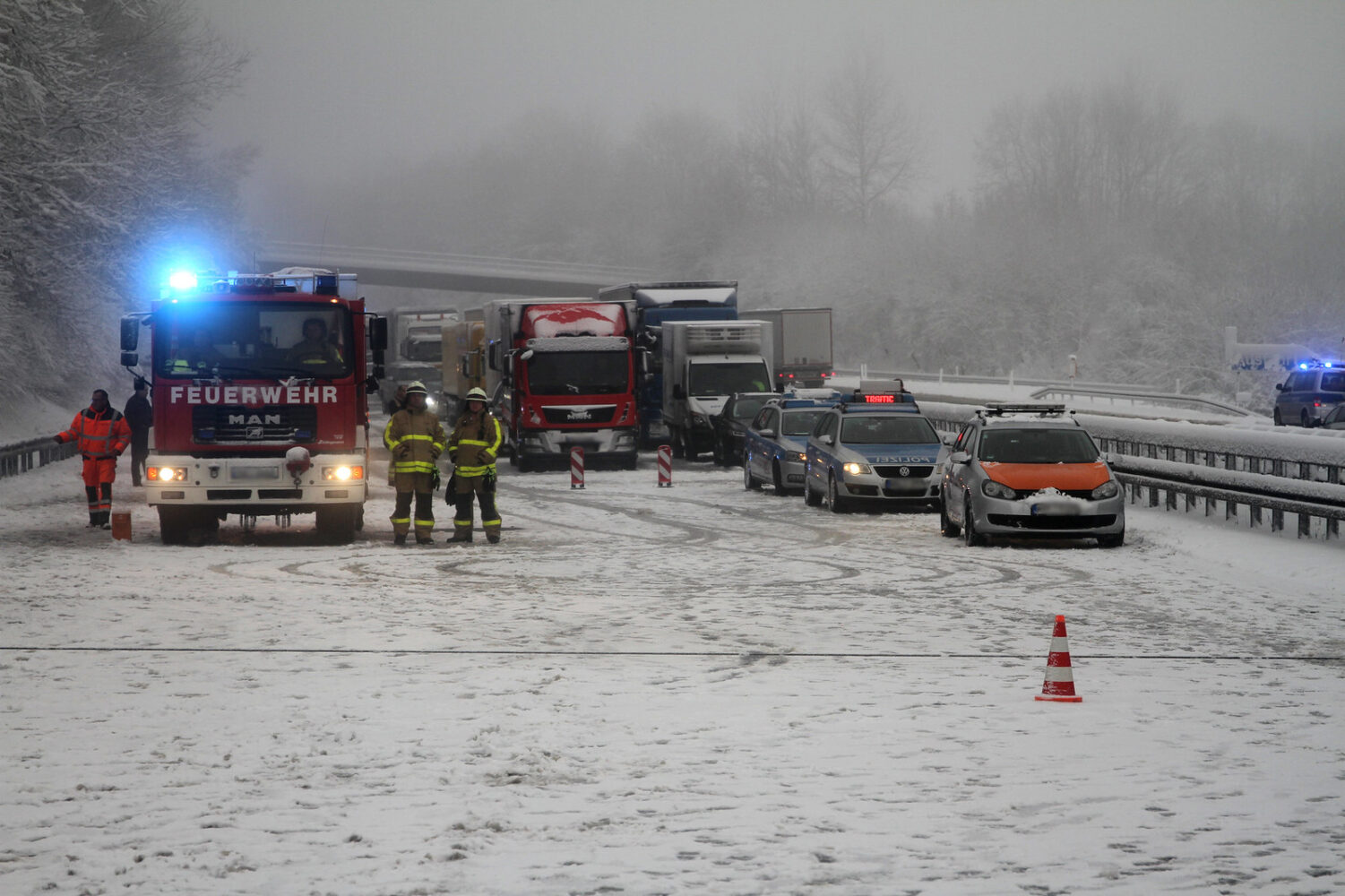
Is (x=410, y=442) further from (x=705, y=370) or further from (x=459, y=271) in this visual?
(x=459, y=271)

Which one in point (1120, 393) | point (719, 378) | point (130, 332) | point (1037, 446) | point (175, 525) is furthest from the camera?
point (1120, 393)

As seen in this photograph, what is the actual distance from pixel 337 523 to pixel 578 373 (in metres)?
14.6

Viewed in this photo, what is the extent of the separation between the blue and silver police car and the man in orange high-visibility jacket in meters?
9.68

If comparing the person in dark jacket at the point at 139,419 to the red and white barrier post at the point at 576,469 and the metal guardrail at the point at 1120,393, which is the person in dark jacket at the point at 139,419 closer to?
the red and white barrier post at the point at 576,469

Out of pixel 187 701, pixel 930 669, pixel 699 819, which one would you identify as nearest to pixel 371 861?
pixel 699 819

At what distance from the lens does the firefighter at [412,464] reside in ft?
64.9

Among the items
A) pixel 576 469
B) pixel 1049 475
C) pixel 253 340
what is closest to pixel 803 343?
pixel 576 469

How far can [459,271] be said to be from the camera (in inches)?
4552

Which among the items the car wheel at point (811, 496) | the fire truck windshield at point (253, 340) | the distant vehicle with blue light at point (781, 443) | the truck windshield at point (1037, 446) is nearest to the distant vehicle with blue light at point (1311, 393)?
the distant vehicle with blue light at point (781, 443)

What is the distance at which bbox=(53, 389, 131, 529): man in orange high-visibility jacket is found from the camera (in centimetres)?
2194

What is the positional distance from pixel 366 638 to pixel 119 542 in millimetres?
8755

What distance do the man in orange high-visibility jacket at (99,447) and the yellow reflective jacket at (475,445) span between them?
4947mm

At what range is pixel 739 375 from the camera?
37750 millimetres

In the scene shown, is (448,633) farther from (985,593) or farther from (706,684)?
(985,593)
